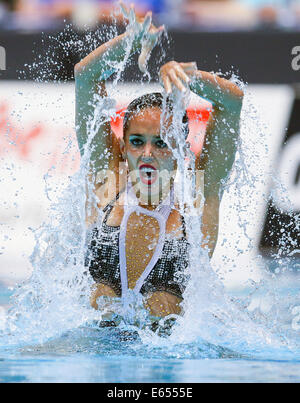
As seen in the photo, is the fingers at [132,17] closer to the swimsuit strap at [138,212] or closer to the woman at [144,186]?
the woman at [144,186]

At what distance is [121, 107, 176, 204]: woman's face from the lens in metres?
2.28

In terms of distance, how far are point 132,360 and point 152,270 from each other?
0.38 m

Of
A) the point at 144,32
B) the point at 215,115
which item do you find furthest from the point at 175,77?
the point at 215,115

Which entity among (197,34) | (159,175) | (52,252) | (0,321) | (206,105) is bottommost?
(0,321)

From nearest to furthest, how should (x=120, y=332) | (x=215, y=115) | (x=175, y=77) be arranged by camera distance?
1. (x=175, y=77)
2. (x=215, y=115)
3. (x=120, y=332)

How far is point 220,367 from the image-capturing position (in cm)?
205

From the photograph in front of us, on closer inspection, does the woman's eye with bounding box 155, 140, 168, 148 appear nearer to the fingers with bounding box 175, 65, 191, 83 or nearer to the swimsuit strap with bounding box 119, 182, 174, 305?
the swimsuit strap with bounding box 119, 182, 174, 305

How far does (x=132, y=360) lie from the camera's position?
2086 mm

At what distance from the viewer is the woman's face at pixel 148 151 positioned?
2.28m

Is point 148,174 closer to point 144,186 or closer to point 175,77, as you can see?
point 144,186

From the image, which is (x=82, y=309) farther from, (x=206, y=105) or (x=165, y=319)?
(x=206, y=105)

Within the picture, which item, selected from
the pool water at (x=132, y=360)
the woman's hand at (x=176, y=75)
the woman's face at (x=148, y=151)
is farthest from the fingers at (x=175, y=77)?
the pool water at (x=132, y=360)
